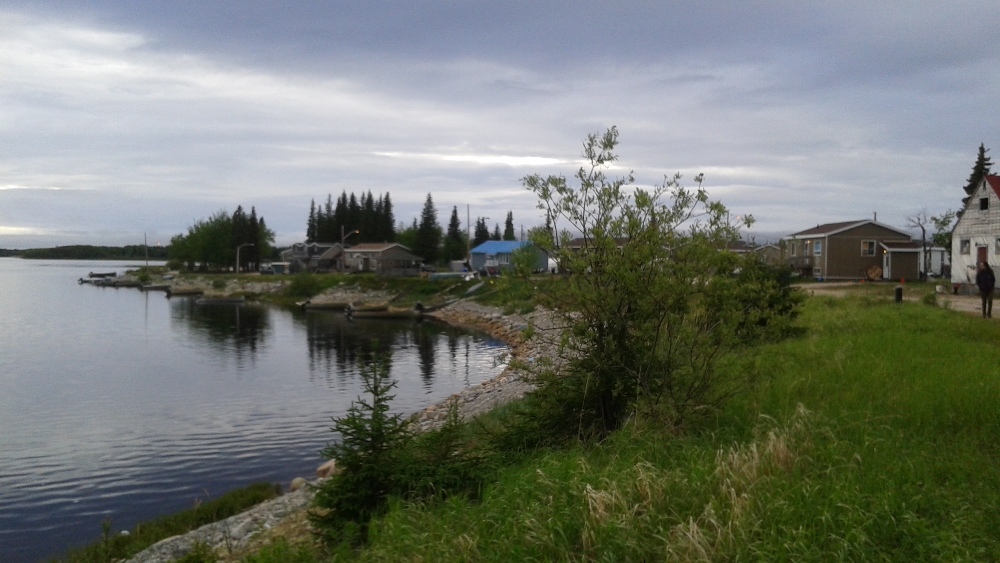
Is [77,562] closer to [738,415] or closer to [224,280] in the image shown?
[738,415]

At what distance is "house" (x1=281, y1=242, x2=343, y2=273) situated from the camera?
99312 mm

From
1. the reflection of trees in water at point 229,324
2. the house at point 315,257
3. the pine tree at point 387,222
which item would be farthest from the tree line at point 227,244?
the reflection of trees in water at point 229,324

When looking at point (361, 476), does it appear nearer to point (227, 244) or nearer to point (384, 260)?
point (384, 260)

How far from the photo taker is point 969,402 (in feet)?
27.6

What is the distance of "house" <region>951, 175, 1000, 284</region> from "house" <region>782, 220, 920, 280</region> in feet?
50.1

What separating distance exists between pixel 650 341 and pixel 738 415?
1.34m

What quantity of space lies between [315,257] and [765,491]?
101512mm

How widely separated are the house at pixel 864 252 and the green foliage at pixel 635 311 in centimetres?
4390

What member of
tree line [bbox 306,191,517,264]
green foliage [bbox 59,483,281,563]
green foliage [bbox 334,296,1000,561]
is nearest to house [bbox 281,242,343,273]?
tree line [bbox 306,191,517,264]

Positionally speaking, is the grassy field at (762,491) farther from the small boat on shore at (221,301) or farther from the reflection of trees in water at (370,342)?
the small boat on shore at (221,301)

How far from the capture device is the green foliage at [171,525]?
11281 millimetres

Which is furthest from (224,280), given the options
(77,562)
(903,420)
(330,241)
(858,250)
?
(903,420)

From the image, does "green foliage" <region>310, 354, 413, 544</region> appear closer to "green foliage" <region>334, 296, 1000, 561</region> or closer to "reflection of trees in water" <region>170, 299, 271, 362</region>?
"green foliage" <region>334, 296, 1000, 561</region>

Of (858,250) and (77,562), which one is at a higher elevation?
(858,250)
